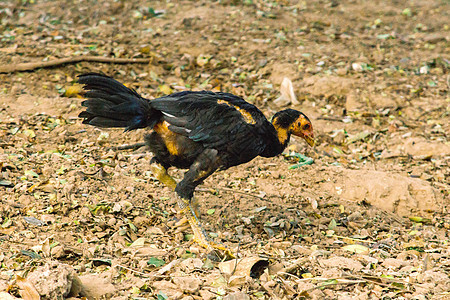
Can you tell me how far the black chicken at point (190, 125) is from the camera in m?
4.53

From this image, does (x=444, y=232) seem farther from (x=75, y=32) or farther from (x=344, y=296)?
(x=75, y=32)

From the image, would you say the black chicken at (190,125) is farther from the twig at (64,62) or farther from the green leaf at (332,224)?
the twig at (64,62)

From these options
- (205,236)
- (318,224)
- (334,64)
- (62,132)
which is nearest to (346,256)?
(318,224)

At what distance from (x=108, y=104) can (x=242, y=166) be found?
7.49ft

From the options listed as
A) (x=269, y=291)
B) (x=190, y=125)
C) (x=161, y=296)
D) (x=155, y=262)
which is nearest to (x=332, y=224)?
(x=269, y=291)

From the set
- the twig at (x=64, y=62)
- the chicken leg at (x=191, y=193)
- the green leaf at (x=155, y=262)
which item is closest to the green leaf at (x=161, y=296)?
the green leaf at (x=155, y=262)

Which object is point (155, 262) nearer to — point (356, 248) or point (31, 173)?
point (31, 173)

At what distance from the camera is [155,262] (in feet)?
14.1

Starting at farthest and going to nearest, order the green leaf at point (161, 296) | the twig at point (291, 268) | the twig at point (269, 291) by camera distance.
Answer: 1. the twig at point (291, 268)
2. the twig at point (269, 291)
3. the green leaf at point (161, 296)

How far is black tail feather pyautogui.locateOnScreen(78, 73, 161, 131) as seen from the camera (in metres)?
4.48

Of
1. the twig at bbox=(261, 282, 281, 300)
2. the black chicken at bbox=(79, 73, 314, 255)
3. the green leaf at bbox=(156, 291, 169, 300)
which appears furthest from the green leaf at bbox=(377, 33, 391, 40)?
the green leaf at bbox=(156, 291, 169, 300)

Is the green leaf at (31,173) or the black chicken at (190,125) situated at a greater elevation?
the black chicken at (190,125)

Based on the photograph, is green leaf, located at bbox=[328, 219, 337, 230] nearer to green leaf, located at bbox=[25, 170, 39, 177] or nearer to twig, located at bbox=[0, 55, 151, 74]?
→ green leaf, located at bbox=[25, 170, 39, 177]

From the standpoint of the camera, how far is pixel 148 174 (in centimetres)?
585
